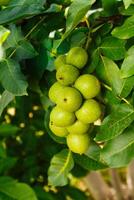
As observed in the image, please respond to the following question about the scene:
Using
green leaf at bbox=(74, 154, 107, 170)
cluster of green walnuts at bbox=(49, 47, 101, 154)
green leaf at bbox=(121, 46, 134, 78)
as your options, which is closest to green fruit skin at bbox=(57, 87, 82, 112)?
cluster of green walnuts at bbox=(49, 47, 101, 154)

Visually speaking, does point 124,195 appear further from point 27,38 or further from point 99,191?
point 27,38

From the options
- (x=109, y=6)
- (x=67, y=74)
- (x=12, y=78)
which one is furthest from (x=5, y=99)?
(x=109, y=6)

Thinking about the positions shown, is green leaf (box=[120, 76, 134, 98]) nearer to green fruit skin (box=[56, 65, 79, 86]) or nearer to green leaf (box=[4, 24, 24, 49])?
green fruit skin (box=[56, 65, 79, 86])

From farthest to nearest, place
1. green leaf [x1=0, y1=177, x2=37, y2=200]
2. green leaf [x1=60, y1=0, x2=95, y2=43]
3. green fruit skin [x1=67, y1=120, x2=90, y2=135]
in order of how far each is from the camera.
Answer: green leaf [x1=0, y1=177, x2=37, y2=200] < green fruit skin [x1=67, y1=120, x2=90, y2=135] < green leaf [x1=60, y1=0, x2=95, y2=43]

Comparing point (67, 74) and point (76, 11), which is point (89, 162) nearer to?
point (67, 74)

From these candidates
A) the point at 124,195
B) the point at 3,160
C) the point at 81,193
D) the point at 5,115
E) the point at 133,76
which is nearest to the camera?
the point at 133,76

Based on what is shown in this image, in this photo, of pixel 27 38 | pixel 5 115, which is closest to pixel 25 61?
pixel 27 38
